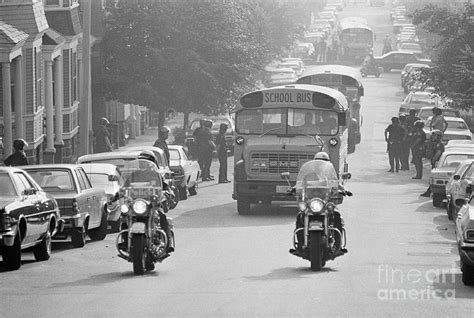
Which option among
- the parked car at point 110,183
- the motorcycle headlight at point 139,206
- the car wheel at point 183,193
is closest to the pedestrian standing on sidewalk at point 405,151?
the car wheel at point 183,193

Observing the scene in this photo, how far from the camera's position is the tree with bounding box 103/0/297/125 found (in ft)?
165

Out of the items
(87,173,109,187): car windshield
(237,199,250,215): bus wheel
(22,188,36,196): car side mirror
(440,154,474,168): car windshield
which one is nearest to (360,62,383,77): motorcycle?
(440,154,474,168): car windshield

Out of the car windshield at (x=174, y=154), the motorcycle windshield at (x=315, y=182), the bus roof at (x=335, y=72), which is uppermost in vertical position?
the motorcycle windshield at (x=315, y=182)

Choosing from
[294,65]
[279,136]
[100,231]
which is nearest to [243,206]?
[279,136]

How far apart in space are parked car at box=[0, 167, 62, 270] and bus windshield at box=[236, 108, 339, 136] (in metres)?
8.65

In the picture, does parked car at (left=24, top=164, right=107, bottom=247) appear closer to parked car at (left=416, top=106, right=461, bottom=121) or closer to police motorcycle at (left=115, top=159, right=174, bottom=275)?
police motorcycle at (left=115, top=159, right=174, bottom=275)

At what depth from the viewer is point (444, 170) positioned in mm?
33375

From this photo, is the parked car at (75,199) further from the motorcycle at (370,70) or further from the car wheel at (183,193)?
the motorcycle at (370,70)

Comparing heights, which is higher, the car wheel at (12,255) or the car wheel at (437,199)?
the car wheel at (12,255)

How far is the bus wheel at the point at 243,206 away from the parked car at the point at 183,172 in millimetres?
4426

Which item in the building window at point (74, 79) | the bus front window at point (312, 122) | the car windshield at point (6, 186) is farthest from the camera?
the building window at point (74, 79)

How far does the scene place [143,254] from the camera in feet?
64.1

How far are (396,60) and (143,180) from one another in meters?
78.3

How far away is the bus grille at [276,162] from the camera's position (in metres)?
29.4
